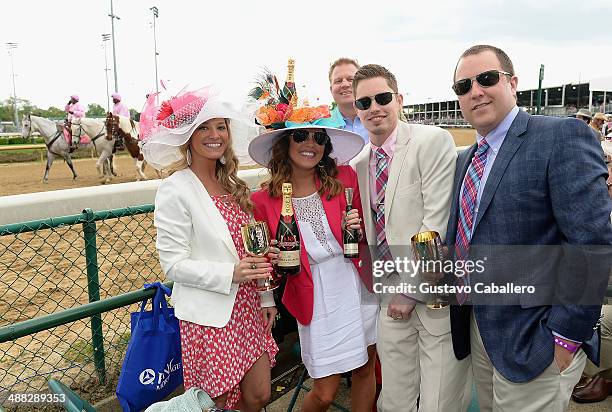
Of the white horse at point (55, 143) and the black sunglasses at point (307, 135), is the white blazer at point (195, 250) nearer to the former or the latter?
the black sunglasses at point (307, 135)

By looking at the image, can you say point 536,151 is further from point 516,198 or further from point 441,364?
point 441,364

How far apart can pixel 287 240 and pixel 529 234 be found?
3.72ft

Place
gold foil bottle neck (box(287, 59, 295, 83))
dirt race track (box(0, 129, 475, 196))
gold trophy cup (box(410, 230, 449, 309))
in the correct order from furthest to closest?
1. dirt race track (box(0, 129, 475, 196))
2. gold foil bottle neck (box(287, 59, 295, 83))
3. gold trophy cup (box(410, 230, 449, 309))

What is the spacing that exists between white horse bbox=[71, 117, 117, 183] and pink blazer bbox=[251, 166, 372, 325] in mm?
14702

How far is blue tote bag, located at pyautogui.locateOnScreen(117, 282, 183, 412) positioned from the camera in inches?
89.3

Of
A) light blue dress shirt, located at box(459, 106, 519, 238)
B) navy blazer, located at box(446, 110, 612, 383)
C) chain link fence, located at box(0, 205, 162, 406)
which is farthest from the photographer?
chain link fence, located at box(0, 205, 162, 406)

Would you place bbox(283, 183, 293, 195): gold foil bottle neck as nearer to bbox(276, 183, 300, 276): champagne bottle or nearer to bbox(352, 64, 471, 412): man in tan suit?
bbox(276, 183, 300, 276): champagne bottle

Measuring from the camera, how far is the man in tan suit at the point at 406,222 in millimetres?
2236

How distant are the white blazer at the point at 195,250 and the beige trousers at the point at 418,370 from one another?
85cm

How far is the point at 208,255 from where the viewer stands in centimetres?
230

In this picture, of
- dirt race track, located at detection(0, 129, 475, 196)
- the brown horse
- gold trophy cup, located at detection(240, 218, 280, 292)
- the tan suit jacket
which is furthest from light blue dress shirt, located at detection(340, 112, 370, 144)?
the brown horse

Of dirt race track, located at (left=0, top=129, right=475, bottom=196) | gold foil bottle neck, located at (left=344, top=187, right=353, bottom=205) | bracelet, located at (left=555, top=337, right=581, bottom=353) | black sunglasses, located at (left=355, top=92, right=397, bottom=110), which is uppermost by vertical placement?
black sunglasses, located at (left=355, top=92, right=397, bottom=110)

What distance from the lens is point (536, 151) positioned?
1768 mm

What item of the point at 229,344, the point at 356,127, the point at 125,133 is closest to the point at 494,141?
the point at 229,344
